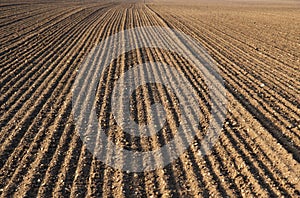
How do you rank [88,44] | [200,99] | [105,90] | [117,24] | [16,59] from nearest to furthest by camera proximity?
1. [200,99]
2. [105,90]
3. [16,59]
4. [88,44]
5. [117,24]

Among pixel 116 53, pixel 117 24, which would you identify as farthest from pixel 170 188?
pixel 117 24

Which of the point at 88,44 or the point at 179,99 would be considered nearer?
the point at 179,99

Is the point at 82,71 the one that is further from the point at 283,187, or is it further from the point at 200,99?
the point at 283,187

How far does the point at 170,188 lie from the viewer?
5465 mm

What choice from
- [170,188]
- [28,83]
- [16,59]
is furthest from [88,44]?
[170,188]

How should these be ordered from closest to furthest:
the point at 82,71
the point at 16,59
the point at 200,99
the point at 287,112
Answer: the point at 287,112 → the point at 200,99 → the point at 82,71 → the point at 16,59

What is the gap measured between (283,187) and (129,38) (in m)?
12.9

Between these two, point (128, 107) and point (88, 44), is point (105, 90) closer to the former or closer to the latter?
point (128, 107)

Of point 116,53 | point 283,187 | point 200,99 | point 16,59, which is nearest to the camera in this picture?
point 283,187

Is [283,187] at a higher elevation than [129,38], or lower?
lower

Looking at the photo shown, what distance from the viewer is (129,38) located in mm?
16766

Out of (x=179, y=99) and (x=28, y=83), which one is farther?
(x=28, y=83)

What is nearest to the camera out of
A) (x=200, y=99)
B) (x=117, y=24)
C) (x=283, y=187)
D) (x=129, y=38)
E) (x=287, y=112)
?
(x=283, y=187)

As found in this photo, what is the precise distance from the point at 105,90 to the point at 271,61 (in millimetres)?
7501
